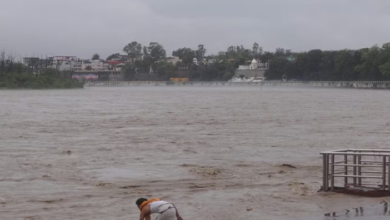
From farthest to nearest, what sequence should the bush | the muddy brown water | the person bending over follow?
the bush, the muddy brown water, the person bending over

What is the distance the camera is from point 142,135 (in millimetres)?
42344

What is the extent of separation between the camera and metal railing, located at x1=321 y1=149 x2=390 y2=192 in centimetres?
1773

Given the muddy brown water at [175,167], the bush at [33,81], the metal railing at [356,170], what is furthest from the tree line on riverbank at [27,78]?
the metal railing at [356,170]

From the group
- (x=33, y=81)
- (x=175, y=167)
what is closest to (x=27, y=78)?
(x=33, y=81)

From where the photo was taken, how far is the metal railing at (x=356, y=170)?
58.2 ft

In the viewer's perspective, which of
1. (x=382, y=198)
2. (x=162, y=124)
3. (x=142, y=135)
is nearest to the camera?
(x=382, y=198)

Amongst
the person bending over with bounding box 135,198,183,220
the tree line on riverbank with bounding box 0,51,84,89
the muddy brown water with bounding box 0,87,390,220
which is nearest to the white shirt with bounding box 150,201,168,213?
the person bending over with bounding box 135,198,183,220

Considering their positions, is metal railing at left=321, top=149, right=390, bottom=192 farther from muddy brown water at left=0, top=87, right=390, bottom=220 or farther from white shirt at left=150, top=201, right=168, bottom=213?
white shirt at left=150, top=201, right=168, bottom=213

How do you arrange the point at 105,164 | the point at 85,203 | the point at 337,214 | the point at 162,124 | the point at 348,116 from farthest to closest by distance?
the point at 348,116, the point at 162,124, the point at 105,164, the point at 85,203, the point at 337,214

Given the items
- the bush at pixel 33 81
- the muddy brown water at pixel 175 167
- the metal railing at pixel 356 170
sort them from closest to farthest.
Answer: the metal railing at pixel 356 170, the muddy brown water at pixel 175 167, the bush at pixel 33 81

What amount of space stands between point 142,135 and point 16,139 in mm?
7193

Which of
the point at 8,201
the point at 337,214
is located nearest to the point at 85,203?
the point at 8,201

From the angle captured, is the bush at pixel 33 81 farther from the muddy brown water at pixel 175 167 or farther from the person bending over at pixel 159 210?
the person bending over at pixel 159 210

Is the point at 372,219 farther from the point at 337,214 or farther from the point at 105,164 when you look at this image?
the point at 105,164
